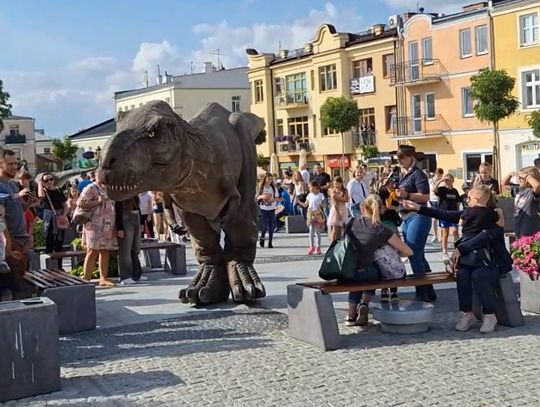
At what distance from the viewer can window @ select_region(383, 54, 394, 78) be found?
43.6m

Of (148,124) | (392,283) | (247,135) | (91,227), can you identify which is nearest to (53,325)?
(148,124)

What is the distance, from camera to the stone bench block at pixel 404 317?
7535 mm

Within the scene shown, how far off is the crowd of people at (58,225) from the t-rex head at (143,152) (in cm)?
18

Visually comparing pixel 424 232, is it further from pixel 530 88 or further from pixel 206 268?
pixel 530 88

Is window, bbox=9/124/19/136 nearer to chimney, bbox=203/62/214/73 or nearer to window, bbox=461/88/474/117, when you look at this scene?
chimney, bbox=203/62/214/73

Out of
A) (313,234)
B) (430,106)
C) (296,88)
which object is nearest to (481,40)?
(430,106)

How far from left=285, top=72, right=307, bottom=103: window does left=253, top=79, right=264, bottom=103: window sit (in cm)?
311

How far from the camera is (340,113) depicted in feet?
145

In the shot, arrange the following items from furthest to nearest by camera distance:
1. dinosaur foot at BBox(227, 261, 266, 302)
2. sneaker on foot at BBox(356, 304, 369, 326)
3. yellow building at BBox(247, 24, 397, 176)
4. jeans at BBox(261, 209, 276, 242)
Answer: yellow building at BBox(247, 24, 397, 176) → jeans at BBox(261, 209, 276, 242) → dinosaur foot at BBox(227, 261, 266, 302) → sneaker on foot at BBox(356, 304, 369, 326)

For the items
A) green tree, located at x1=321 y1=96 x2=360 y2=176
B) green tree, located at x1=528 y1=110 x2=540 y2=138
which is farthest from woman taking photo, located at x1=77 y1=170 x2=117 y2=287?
green tree, located at x1=321 y1=96 x2=360 y2=176

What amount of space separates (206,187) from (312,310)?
191cm

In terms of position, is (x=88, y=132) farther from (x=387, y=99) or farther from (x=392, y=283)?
(x=392, y=283)

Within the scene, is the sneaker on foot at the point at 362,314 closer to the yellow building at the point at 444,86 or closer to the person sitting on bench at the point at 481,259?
the person sitting on bench at the point at 481,259

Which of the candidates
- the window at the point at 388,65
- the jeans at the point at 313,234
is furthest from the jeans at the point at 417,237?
the window at the point at 388,65
